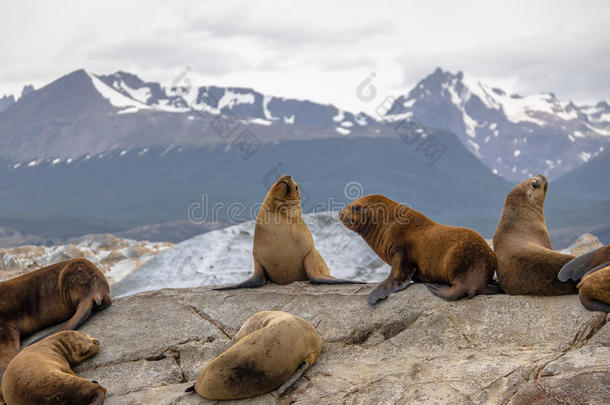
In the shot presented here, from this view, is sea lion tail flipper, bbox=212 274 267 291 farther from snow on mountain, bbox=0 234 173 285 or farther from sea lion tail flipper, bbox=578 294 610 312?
snow on mountain, bbox=0 234 173 285

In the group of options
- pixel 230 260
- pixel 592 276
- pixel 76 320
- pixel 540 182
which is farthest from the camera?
pixel 230 260

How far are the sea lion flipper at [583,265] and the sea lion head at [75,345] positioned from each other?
4.42 m

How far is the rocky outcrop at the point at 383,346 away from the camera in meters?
Result: 3.97

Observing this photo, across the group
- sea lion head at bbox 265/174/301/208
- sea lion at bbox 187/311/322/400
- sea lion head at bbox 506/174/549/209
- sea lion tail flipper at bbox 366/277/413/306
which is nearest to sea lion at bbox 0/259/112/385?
sea lion head at bbox 265/174/301/208

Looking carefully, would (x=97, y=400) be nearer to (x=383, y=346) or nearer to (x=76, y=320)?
(x=76, y=320)

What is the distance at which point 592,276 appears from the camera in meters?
4.91

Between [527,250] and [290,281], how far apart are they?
2.97 metres

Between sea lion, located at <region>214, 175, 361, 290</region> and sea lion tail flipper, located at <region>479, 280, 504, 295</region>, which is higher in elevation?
sea lion, located at <region>214, 175, 361, 290</region>

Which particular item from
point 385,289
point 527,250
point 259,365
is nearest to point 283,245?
point 385,289

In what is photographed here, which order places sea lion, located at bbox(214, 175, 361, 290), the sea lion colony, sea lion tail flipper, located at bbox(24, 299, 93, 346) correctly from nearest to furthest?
the sea lion colony < sea lion tail flipper, located at bbox(24, 299, 93, 346) < sea lion, located at bbox(214, 175, 361, 290)

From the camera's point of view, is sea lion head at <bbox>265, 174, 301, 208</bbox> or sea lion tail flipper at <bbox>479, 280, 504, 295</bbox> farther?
sea lion head at <bbox>265, 174, 301, 208</bbox>

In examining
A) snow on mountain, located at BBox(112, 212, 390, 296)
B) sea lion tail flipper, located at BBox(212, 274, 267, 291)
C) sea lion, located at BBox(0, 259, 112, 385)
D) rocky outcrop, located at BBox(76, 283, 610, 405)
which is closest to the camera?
rocky outcrop, located at BBox(76, 283, 610, 405)

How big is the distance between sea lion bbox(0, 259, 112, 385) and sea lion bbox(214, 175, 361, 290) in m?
1.58

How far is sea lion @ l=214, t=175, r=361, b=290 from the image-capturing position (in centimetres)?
748
